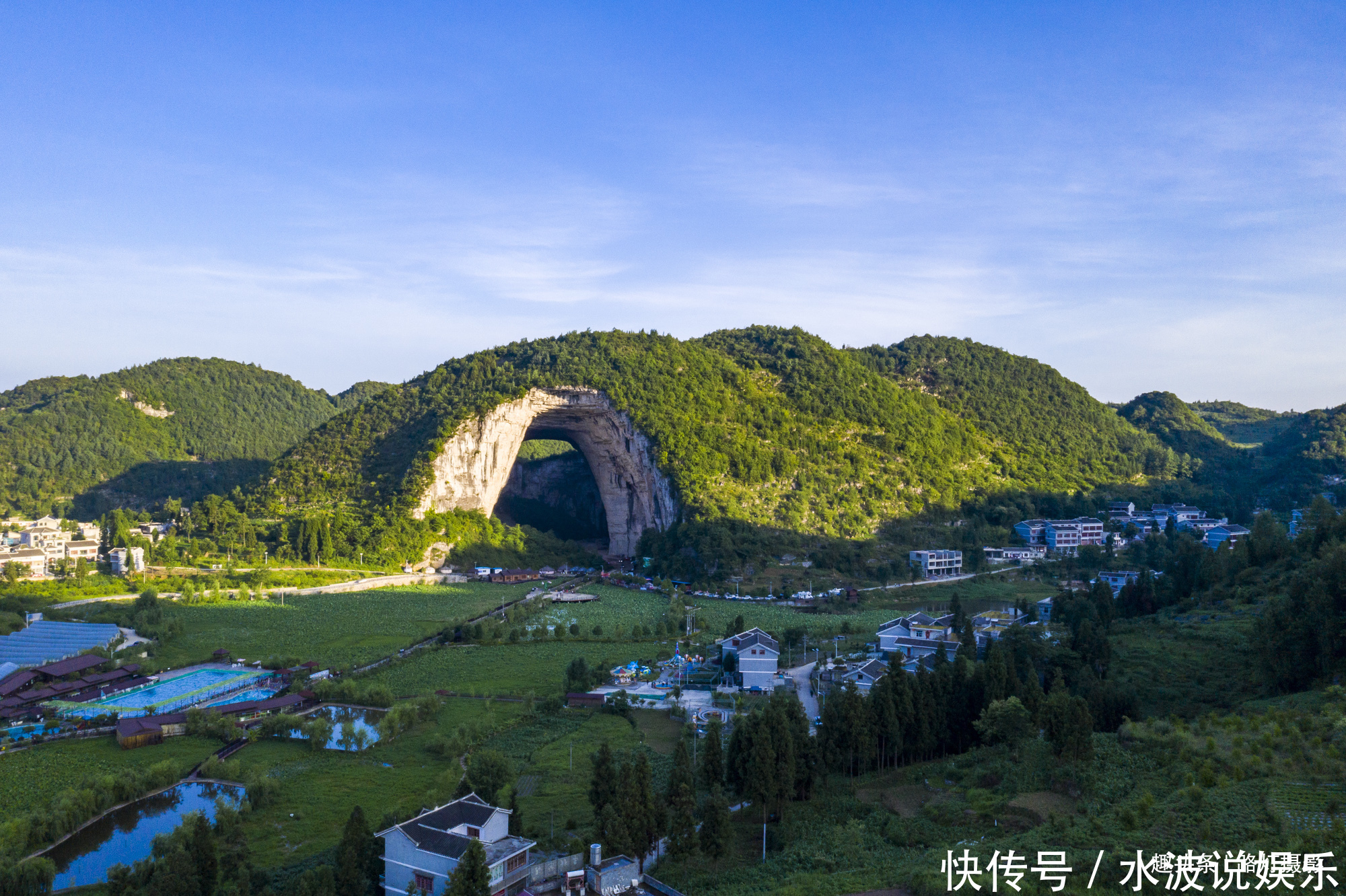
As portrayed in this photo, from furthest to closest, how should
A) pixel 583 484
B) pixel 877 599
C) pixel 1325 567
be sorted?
1. pixel 583 484
2. pixel 877 599
3. pixel 1325 567

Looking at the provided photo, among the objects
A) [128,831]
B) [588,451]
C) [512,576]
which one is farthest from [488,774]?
[588,451]

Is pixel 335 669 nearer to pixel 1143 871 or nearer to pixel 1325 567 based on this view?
pixel 1143 871

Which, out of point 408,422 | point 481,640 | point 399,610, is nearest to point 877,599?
point 481,640

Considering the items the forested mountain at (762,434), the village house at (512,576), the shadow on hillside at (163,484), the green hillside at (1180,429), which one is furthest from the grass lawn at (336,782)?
the green hillside at (1180,429)

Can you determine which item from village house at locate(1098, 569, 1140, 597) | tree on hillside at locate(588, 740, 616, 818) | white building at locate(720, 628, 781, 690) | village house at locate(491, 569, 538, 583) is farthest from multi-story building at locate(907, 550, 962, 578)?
tree on hillside at locate(588, 740, 616, 818)

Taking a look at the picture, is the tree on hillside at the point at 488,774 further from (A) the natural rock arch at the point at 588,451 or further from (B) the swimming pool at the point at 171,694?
(A) the natural rock arch at the point at 588,451

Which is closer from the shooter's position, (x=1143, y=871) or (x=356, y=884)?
(x=1143, y=871)

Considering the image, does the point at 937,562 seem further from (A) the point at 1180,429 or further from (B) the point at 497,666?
(A) the point at 1180,429
